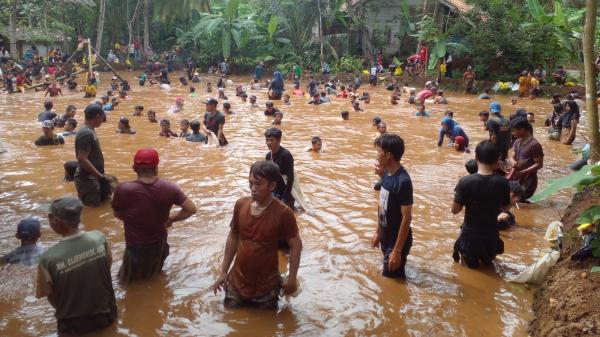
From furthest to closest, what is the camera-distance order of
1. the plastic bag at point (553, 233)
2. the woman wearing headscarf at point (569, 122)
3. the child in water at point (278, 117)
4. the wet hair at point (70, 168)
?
the child in water at point (278, 117), the woman wearing headscarf at point (569, 122), the wet hair at point (70, 168), the plastic bag at point (553, 233)

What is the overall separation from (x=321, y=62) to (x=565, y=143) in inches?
730

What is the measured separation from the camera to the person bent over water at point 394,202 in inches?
177

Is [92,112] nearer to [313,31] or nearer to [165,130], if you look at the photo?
[165,130]

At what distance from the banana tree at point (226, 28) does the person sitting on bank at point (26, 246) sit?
25.6m

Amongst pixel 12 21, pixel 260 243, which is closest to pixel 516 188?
pixel 260 243

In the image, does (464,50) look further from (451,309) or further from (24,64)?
(24,64)

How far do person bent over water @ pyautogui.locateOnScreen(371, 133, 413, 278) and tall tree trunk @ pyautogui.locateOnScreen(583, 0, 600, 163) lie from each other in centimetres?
281

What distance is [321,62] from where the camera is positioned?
2931 cm

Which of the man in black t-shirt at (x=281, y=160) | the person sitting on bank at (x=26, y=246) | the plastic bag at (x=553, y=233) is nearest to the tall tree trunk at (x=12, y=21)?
the person sitting on bank at (x=26, y=246)

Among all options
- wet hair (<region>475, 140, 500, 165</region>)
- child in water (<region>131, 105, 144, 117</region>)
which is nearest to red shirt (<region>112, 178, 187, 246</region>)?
wet hair (<region>475, 140, 500, 165</region>)

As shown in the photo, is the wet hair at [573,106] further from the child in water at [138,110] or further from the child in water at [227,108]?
the child in water at [138,110]

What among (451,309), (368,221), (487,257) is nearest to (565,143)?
(368,221)

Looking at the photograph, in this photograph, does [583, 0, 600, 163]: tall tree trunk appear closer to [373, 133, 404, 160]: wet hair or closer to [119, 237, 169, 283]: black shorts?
[373, 133, 404, 160]: wet hair

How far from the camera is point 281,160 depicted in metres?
6.23
